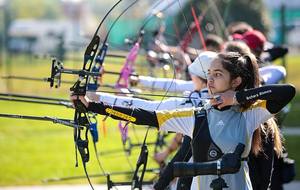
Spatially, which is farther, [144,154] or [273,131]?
[144,154]

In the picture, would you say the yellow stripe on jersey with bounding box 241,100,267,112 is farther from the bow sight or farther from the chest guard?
the bow sight

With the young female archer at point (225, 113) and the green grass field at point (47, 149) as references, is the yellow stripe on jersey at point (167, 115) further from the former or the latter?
the green grass field at point (47, 149)

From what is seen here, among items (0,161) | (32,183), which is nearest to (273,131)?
(32,183)

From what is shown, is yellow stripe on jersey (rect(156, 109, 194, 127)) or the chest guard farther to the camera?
yellow stripe on jersey (rect(156, 109, 194, 127))

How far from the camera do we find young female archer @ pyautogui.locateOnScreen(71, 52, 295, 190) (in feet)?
12.3

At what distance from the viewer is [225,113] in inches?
151

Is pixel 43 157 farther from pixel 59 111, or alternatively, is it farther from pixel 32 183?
pixel 59 111

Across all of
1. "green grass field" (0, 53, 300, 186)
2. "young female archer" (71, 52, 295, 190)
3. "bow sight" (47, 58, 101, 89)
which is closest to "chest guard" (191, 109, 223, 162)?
"young female archer" (71, 52, 295, 190)

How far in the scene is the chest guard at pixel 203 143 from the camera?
3.74 metres

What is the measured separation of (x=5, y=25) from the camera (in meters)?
19.9

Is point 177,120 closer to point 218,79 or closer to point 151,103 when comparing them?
point 218,79

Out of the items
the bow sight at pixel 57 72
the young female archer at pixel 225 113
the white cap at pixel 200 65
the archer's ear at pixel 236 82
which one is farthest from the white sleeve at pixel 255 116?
the white cap at pixel 200 65

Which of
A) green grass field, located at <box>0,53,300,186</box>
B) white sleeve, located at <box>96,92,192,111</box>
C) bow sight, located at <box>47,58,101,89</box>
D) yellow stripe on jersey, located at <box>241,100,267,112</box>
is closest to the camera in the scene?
yellow stripe on jersey, located at <box>241,100,267,112</box>

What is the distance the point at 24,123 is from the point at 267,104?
11.6 m
